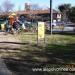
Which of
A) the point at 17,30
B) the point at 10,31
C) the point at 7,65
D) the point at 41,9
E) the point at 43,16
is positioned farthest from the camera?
the point at 41,9

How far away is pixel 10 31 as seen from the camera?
39.6 m

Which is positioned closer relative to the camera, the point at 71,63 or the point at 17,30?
the point at 71,63

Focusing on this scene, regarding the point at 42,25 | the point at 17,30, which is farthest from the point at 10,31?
the point at 42,25

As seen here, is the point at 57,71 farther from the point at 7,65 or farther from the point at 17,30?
the point at 17,30

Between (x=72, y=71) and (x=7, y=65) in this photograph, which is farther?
(x=7, y=65)

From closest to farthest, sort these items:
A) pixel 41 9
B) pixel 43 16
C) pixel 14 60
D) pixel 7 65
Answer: pixel 7 65 < pixel 14 60 < pixel 43 16 < pixel 41 9

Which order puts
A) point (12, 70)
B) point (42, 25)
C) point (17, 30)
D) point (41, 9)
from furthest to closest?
1. point (41, 9)
2. point (17, 30)
3. point (42, 25)
4. point (12, 70)

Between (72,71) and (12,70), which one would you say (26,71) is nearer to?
(12,70)

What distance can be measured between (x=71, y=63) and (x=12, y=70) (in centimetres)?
232

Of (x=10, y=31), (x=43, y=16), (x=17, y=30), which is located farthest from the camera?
(x=43, y=16)

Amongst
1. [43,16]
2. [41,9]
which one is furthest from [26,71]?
[41,9]

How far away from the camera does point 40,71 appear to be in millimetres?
10719

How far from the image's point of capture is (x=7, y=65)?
12250mm

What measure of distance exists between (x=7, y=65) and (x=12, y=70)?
3.77 ft
